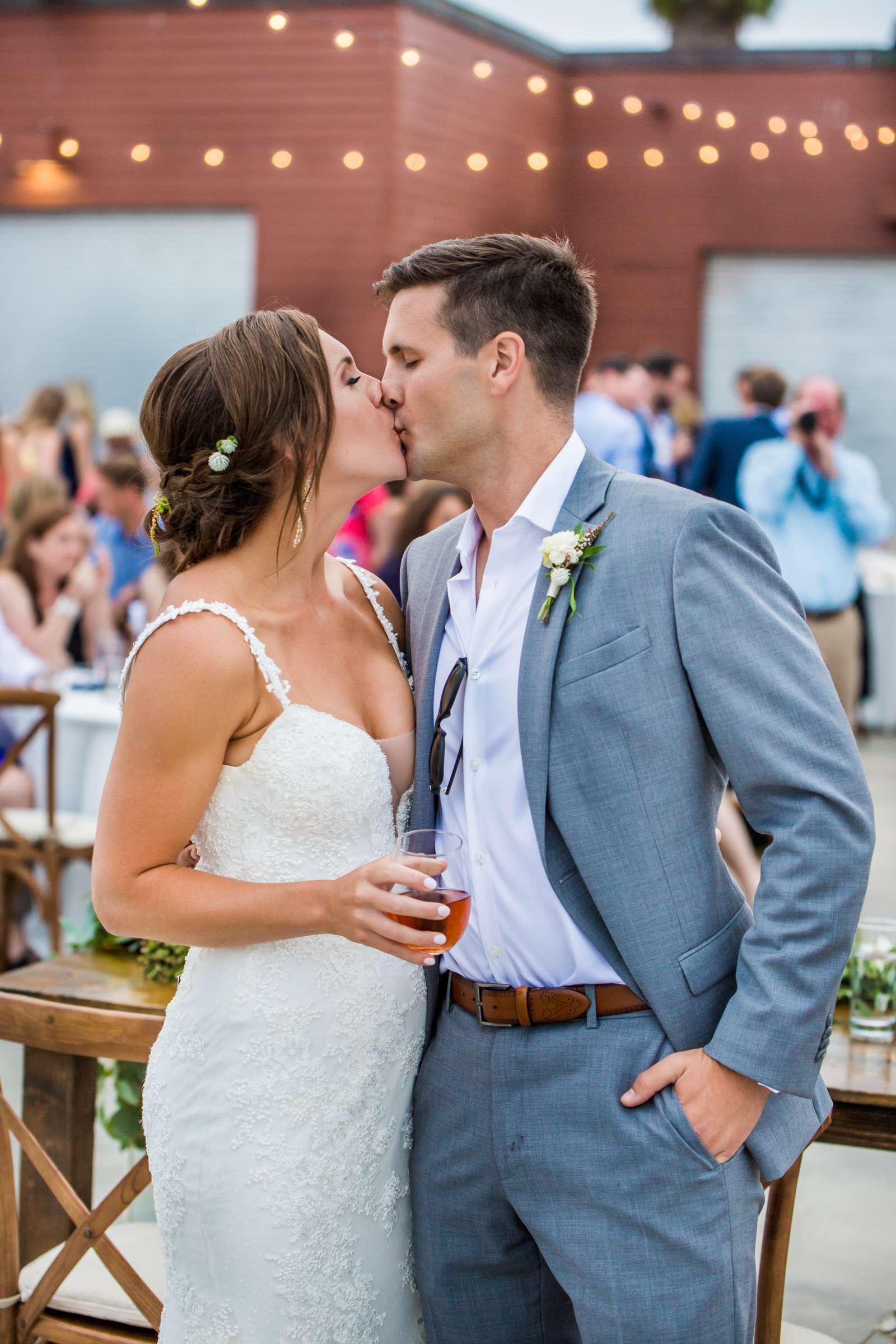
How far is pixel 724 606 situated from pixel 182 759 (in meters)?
0.73

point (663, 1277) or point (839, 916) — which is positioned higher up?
point (839, 916)

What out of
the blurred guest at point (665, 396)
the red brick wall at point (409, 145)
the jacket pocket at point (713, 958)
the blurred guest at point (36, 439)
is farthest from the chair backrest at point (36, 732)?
the red brick wall at point (409, 145)

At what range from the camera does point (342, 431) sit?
6.73ft

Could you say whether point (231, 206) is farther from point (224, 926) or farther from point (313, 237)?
point (224, 926)

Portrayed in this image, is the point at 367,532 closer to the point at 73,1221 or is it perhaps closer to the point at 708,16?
the point at 73,1221

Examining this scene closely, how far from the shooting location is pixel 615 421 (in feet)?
22.6

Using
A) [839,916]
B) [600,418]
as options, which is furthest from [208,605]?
[600,418]

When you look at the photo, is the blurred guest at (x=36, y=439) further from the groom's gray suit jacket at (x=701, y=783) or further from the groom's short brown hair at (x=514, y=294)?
the groom's gray suit jacket at (x=701, y=783)

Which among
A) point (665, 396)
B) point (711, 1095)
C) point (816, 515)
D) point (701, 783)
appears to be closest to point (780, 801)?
point (701, 783)

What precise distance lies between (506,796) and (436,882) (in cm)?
29

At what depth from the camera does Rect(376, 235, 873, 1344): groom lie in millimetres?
1699

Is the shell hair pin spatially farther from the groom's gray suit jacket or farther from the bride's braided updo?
the groom's gray suit jacket

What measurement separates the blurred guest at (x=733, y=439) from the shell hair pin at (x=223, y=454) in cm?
502

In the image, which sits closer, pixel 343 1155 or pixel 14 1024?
pixel 343 1155
